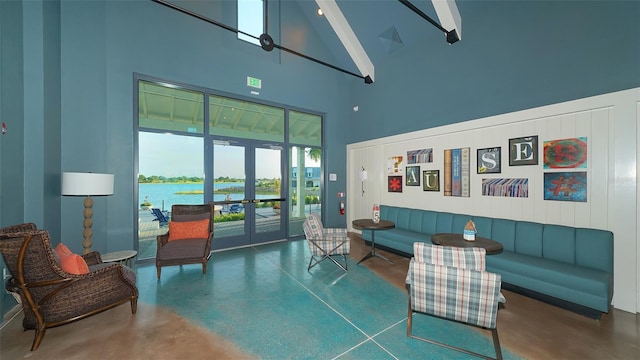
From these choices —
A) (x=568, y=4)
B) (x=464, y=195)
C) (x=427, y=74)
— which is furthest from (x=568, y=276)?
(x=427, y=74)

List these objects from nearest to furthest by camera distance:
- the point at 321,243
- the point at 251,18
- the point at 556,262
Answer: the point at 556,262 < the point at 321,243 < the point at 251,18

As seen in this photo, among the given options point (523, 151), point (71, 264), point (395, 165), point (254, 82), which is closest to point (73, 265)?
point (71, 264)

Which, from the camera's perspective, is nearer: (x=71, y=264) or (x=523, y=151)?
(x=71, y=264)

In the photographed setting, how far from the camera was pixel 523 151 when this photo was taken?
3729mm

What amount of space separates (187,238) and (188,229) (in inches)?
6.1

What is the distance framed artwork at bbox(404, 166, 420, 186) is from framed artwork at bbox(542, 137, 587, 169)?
83.7 inches

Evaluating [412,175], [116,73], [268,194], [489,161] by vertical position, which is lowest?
[268,194]

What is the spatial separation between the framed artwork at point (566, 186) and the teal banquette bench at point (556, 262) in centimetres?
45

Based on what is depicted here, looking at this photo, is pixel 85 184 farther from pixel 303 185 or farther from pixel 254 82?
pixel 303 185

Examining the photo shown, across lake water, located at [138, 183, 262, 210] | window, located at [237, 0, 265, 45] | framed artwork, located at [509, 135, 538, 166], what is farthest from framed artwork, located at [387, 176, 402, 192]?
window, located at [237, 0, 265, 45]

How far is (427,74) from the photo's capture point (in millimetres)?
5125

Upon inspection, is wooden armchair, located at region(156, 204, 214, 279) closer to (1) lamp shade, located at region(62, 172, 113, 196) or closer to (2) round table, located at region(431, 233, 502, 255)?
(1) lamp shade, located at region(62, 172, 113, 196)

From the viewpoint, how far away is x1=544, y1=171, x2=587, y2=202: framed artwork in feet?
10.5

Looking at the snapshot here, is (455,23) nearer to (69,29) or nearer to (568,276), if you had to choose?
(568,276)
